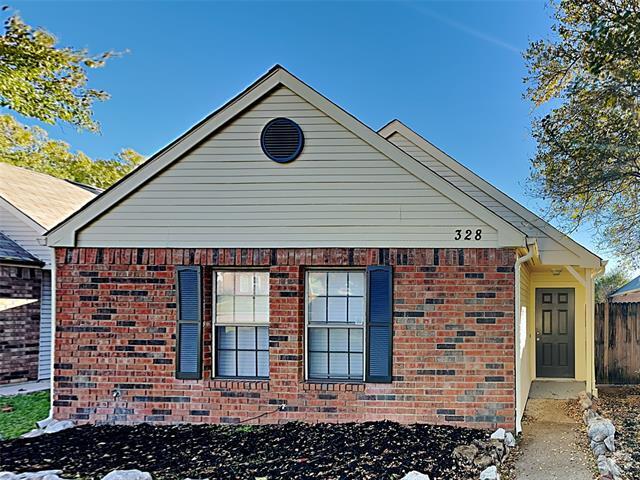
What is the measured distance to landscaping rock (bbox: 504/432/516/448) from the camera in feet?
20.4

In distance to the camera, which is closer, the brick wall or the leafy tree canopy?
the brick wall

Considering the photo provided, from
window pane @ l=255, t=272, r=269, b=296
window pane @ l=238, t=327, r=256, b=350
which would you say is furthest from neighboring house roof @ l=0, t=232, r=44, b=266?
window pane @ l=255, t=272, r=269, b=296

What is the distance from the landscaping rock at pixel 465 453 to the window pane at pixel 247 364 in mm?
3044

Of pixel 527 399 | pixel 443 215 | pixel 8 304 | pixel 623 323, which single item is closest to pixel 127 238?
pixel 443 215

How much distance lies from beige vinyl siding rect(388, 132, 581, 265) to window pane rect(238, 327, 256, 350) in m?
5.20

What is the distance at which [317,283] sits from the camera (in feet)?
23.4

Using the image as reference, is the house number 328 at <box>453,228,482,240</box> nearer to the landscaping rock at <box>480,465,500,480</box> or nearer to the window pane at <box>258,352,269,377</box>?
the landscaping rock at <box>480,465,500,480</box>

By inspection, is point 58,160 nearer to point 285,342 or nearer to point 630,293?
point 285,342

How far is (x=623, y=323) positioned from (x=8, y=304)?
1430 centimetres

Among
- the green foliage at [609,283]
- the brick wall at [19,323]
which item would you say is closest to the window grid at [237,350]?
the brick wall at [19,323]

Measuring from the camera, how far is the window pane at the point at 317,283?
711cm

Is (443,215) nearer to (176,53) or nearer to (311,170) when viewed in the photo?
(311,170)

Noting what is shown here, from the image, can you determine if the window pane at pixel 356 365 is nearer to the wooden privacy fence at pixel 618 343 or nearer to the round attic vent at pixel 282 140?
the round attic vent at pixel 282 140

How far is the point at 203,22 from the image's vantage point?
12.6 metres
